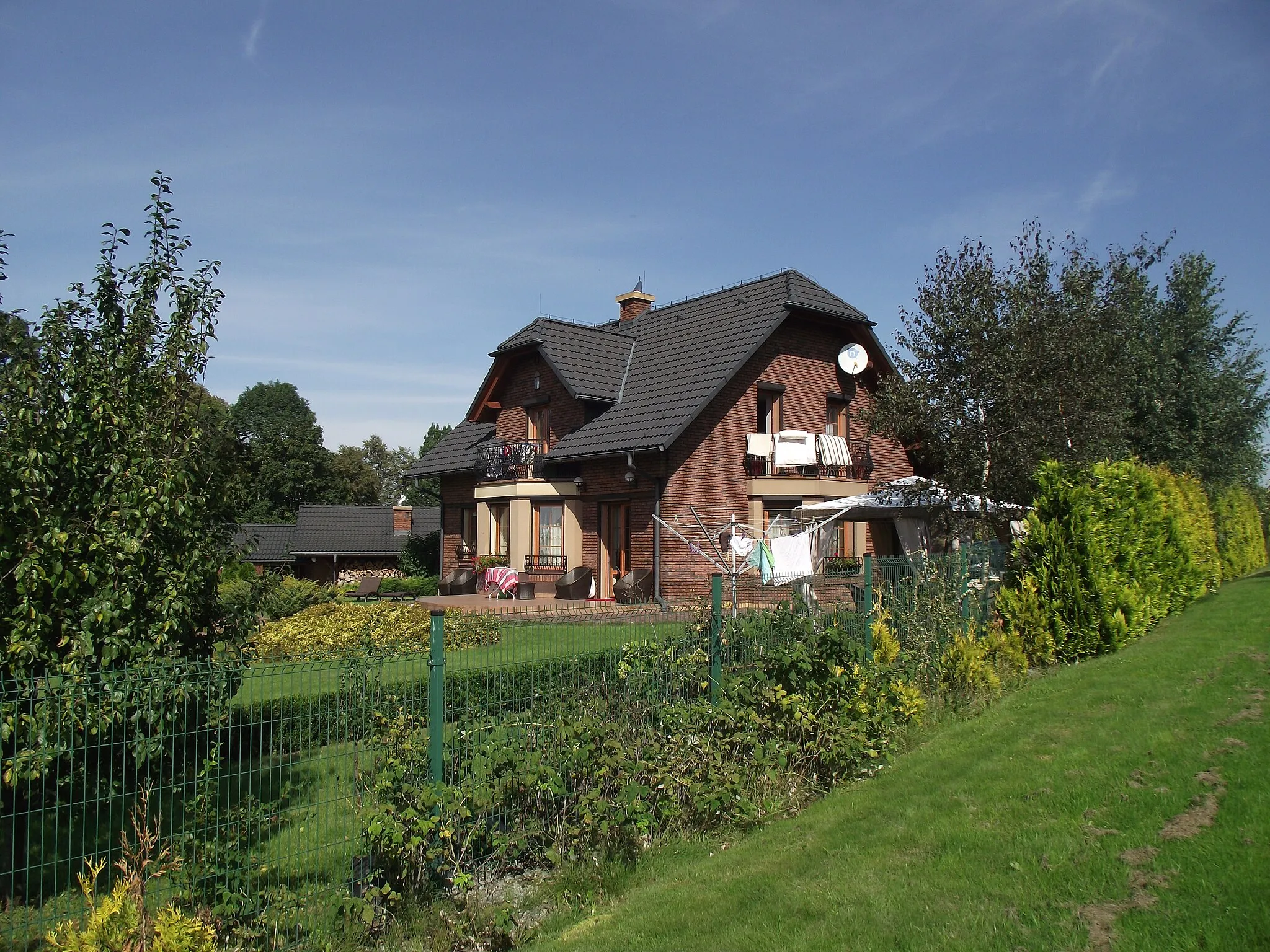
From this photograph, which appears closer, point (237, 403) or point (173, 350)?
point (173, 350)

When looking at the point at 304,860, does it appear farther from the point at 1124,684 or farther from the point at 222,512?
the point at 1124,684

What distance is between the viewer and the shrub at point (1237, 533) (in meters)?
24.3

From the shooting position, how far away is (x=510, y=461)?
77.6 feet

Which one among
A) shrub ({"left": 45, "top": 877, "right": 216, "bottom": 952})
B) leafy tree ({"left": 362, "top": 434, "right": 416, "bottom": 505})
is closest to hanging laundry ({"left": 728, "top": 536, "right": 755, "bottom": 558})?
shrub ({"left": 45, "top": 877, "right": 216, "bottom": 952})

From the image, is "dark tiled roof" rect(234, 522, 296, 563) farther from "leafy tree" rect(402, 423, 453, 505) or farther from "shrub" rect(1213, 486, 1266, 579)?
"shrub" rect(1213, 486, 1266, 579)

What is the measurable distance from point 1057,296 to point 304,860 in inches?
658

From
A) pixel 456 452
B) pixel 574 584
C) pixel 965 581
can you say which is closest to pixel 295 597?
pixel 574 584

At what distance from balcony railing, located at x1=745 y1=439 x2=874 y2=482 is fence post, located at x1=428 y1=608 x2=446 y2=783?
1618 cm

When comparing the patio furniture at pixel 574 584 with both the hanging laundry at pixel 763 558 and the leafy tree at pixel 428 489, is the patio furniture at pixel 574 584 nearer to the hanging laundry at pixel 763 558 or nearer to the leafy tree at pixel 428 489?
the hanging laundry at pixel 763 558

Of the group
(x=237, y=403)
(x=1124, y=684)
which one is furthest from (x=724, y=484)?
(x=237, y=403)

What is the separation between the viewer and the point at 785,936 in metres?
4.39

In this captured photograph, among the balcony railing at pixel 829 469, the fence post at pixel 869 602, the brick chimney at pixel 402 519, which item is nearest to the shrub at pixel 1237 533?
the balcony railing at pixel 829 469

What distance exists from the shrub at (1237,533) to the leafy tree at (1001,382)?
9.29m

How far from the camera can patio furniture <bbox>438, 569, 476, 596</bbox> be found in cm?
2481
